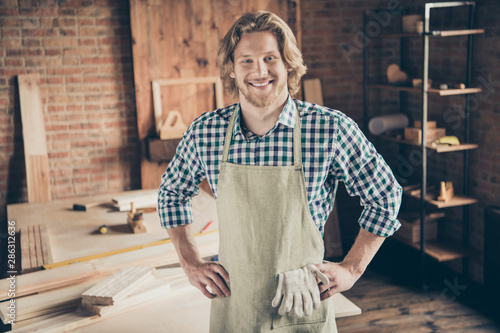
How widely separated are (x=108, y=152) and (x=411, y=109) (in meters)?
2.78

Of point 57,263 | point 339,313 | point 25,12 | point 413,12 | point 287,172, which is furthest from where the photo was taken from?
point 413,12

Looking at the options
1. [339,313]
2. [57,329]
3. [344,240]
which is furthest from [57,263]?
[344,240]

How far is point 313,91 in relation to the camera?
5008 mm

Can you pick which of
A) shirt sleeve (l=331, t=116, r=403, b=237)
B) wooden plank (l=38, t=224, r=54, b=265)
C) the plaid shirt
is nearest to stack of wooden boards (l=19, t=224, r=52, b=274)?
wooden plank (l=38, t=224, r=54, b=265)

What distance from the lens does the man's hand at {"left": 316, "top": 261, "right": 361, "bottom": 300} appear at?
172 cm

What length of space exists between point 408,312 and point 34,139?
3.05 m

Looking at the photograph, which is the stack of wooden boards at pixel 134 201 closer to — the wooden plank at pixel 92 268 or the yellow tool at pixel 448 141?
the wooden plank at pixel 92 268

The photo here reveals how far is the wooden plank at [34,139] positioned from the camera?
4.18m

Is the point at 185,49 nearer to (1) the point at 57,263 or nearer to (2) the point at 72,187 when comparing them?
(2) the point at 72,187

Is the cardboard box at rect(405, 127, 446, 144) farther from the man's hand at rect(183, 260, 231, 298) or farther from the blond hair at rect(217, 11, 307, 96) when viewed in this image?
the man's hand at rect(183, 260, 231, 298)

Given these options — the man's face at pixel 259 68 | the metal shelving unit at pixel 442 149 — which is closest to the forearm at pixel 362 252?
the man's face at pixel 259 68

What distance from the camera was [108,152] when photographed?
4492 mm

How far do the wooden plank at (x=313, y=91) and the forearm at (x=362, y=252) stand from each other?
129 inches

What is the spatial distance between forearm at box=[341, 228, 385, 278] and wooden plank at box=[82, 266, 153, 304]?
93 cm
